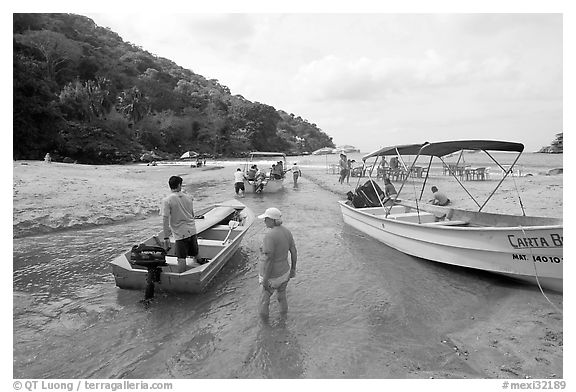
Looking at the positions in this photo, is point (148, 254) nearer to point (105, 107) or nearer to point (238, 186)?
point (238, 186)

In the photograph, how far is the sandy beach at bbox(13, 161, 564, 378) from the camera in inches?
164

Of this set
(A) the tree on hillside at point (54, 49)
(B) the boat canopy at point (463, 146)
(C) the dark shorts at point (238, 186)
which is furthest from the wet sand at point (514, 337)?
(A) the tree on hillside at point (54, 49)

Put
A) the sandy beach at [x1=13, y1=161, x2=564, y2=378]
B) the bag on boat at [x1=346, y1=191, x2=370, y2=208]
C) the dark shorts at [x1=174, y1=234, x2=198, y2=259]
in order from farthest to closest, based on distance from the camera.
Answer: the bag on boat at [x1=346, y1=191, x2=370, y2=208], the dark shorts at [x1=174, y1=234, x2=198, y2=259], the sandy beach at [x1=13, y1=161, x2=564, y2=378]

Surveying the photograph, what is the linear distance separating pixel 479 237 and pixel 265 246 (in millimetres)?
4298

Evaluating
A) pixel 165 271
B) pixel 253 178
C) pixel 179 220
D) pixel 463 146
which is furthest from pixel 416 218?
pixel 253 178

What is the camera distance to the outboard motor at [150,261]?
540 cm

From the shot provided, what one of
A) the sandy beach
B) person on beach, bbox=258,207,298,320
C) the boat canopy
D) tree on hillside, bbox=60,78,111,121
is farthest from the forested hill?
person on beach, bbox=258,207,298,320

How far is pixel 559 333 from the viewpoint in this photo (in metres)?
4.73

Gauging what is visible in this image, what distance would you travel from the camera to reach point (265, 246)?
4.58 m

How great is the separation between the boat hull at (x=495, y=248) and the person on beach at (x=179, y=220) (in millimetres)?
4908

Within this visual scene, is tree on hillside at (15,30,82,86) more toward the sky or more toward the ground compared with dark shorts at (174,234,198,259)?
more toward the sky

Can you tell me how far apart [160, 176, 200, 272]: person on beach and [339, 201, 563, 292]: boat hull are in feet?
16.1

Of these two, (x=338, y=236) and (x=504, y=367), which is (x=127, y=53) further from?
(x=504, y=367)

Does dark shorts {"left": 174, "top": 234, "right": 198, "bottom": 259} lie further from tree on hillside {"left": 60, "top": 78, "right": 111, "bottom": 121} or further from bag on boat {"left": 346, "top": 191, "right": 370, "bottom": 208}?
tree on hillside {"left": 60, "top": 78, "right": 111, "bottom": 121}
